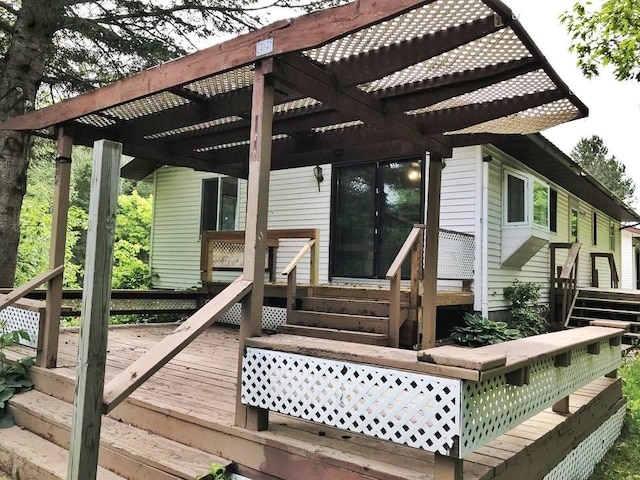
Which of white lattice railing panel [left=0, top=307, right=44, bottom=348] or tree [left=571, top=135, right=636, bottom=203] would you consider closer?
white lattice railing panel [left=0, top=307, right=44, bottom=348]

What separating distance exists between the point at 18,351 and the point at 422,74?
179 inches

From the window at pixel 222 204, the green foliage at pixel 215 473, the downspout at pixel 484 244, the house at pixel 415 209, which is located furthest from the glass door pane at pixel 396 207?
the green foliage at pixel 215 473

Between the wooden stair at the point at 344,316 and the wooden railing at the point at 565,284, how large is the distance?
5.01 meters

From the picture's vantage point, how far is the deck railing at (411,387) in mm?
2053

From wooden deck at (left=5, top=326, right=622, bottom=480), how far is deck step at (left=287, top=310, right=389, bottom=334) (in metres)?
1.94

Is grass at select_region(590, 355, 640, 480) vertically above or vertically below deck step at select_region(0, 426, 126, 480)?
below

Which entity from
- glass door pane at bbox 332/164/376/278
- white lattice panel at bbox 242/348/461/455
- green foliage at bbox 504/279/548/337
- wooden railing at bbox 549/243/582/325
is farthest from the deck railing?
Result: wooden railing at bbox 549/243/582/325

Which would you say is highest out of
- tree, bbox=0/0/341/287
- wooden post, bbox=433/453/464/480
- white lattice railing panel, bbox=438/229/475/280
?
tree, bbox=0/0/341/287

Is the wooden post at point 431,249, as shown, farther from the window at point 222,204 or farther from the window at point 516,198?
the window at point 222,204

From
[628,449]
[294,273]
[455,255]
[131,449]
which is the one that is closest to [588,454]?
[628,449]

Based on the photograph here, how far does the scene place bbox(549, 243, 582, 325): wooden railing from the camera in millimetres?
9633

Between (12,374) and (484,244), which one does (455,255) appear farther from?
(12,374)

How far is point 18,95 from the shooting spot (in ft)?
21.8

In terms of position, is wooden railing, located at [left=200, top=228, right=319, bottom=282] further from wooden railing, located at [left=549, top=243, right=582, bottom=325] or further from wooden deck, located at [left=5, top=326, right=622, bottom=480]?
wooden railing, located at [left=549, top=243, right=582, bottom=325]
